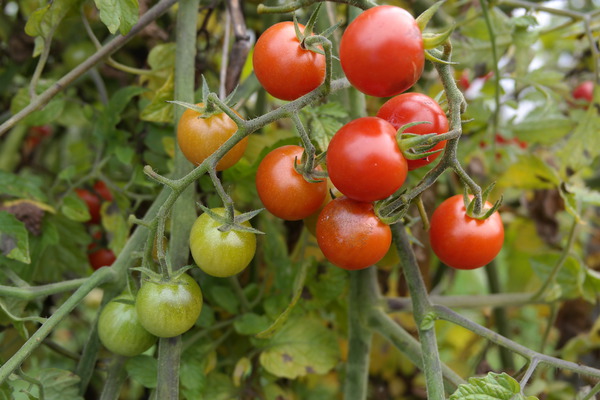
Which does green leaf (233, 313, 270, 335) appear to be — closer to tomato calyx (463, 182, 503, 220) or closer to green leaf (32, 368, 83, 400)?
green leaf (32, 368, 83, 400)

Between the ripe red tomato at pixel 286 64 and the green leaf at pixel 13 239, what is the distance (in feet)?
1.38

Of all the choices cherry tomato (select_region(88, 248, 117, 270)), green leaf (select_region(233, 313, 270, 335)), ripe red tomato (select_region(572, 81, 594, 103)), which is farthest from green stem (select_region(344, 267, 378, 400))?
ripe red tomato (select_region(572, 81, 594, 103))

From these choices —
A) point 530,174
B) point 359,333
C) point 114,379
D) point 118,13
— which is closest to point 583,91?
point 530,174

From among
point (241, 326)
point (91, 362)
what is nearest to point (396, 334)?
point (241, 326)

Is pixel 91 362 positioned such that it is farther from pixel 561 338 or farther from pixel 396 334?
pixel 561 338

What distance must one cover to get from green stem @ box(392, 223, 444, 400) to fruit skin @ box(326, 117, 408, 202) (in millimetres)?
182

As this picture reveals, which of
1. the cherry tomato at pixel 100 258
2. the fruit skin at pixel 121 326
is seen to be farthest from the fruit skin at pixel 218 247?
the cherry tomato at pixel 100 258

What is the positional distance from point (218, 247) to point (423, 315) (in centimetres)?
28

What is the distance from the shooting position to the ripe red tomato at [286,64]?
0.60m

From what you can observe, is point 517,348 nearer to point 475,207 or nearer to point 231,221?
point 475,207

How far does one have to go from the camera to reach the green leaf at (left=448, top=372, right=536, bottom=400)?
23.3 inches

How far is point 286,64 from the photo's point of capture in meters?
0.60

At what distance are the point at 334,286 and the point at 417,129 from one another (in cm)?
37

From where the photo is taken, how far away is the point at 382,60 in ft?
1.64
